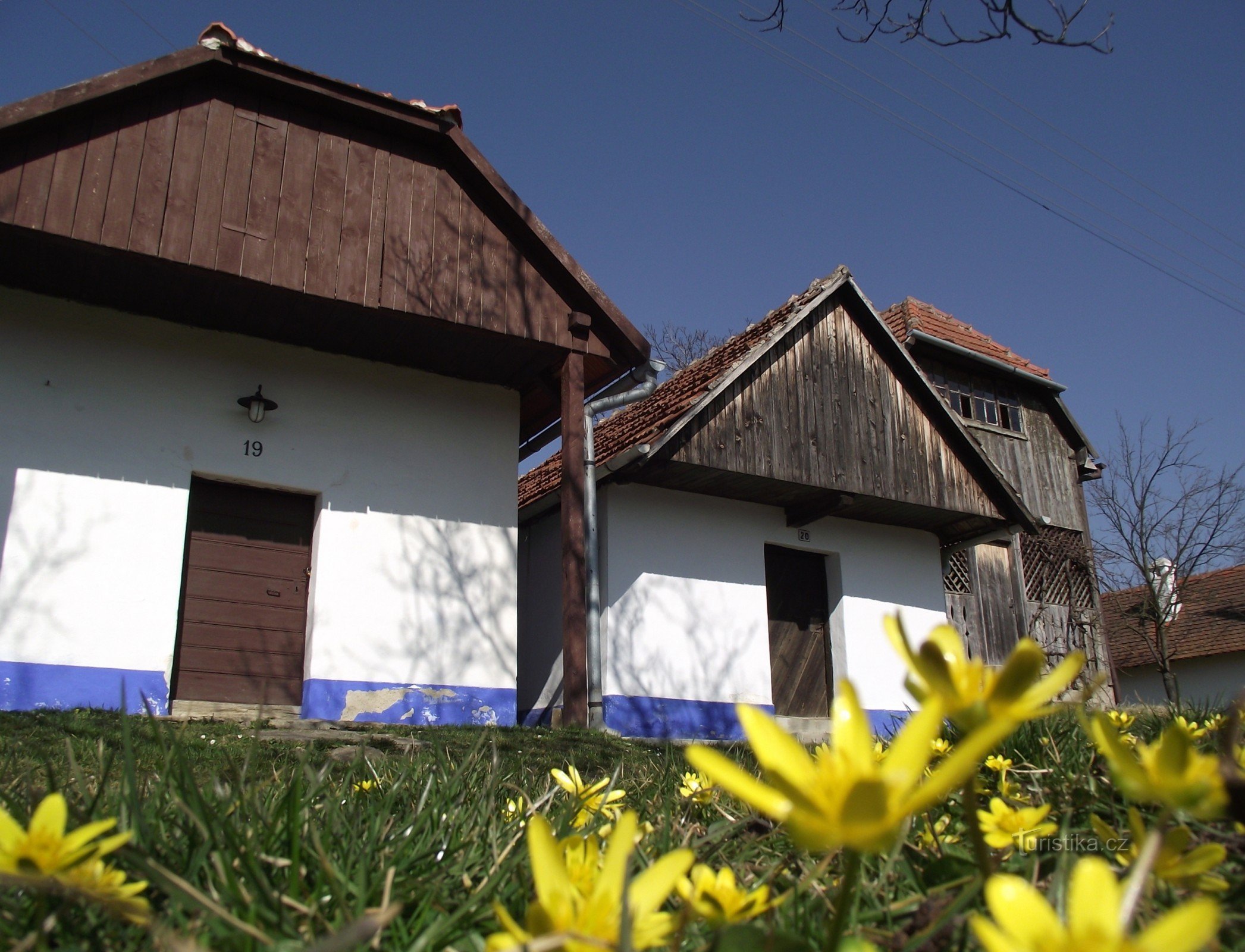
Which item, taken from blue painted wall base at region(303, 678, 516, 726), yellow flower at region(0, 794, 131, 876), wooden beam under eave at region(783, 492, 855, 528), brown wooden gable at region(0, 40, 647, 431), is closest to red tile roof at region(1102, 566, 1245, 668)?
wooden beam under eave at region(783, 492, 855, 528)

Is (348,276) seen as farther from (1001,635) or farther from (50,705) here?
(1001,635)

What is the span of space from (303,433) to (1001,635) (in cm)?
1192

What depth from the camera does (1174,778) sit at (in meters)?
0.67

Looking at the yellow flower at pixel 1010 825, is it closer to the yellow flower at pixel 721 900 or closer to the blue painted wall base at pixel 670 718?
the yellow flower at pixel 721 900

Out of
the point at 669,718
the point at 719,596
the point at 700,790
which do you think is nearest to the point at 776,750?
the point at 700,790

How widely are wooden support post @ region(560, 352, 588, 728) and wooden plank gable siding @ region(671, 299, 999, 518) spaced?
1.39m

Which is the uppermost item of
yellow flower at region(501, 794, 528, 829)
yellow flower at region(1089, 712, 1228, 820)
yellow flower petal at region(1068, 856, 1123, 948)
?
yellow flower at region(1089, 712, 1228, 820)

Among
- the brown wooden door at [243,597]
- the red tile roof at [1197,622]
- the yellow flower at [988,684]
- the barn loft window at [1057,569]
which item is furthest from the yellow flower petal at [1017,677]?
the red tile roof at [1197,622]

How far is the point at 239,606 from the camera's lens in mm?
9359

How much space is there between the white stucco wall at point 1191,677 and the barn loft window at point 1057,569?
697 centimetres

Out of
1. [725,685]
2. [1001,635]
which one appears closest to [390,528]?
[725,685]

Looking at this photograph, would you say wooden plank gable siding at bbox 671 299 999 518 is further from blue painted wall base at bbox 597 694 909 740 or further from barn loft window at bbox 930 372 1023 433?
barn loft window at bbox 930 372 1023 433

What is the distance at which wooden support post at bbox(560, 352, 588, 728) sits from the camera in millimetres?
8984

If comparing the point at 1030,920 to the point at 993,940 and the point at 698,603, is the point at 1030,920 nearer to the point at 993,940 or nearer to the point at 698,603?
the point at 993,940
